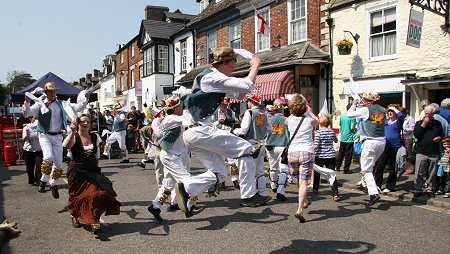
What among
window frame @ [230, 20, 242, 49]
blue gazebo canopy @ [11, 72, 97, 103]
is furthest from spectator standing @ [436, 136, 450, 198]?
window frame @ [230, 20, 242, 49]

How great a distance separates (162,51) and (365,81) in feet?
66.1

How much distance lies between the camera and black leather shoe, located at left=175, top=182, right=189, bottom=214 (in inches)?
171

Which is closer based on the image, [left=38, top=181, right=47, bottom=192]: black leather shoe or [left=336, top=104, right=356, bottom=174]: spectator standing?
[left=38, top=181, right=47, bottom=192]: black leather shoe

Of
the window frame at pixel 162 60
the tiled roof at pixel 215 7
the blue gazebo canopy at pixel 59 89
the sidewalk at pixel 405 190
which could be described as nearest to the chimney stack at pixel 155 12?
the window frame at pixel 162 60

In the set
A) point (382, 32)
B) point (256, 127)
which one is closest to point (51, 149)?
point (256, 127)

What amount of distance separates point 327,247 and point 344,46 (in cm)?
993

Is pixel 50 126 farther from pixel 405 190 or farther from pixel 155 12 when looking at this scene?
pixel 155 12

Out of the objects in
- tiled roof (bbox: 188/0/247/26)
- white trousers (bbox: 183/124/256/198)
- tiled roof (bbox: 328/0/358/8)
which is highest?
tiled roof (bbox: 188/0/247/26)

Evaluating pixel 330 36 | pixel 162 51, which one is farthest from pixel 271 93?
pixel 162 51

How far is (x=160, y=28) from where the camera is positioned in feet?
102

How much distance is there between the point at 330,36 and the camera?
1424 centimetres

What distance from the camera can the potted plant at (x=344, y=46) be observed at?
13.2 m

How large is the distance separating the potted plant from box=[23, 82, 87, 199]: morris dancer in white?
926 centimetres

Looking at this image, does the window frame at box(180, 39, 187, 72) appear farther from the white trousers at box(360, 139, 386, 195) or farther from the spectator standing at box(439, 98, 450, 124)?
the white trousers at box(360, 139, 386, 195)
